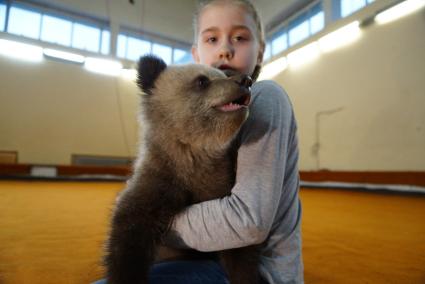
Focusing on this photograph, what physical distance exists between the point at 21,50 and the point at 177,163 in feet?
32.5

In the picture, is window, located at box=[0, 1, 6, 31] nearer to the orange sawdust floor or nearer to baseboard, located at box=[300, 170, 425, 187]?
the orange sawdust floor

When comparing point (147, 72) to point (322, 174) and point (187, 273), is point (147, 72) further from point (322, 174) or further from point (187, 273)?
point (322, 174)

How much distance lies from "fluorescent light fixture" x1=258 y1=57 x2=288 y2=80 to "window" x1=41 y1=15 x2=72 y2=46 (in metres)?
6.36

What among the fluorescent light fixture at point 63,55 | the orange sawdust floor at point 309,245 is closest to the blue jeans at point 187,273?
the orange sawdust floor at point 309,245

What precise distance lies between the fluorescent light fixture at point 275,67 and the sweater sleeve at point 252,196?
867cm

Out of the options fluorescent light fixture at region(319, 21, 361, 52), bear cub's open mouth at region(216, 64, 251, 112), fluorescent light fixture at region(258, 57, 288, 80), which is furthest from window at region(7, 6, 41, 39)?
bear cub's open mouth at region(216, 64, 251, 112)

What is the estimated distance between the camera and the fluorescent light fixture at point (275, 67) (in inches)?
365

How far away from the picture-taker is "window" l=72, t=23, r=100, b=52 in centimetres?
997

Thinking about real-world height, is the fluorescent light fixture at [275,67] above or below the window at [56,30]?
below

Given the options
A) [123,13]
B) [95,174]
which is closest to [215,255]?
[95,174]

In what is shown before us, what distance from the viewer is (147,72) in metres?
1.39

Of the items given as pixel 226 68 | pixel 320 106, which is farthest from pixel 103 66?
pixel 226 68

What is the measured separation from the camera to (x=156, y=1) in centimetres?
1034

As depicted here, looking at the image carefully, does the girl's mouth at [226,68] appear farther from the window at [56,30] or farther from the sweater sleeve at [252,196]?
the window at [56,30]
